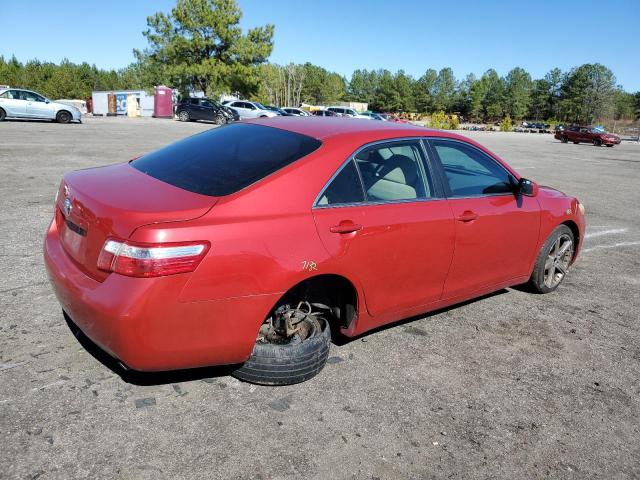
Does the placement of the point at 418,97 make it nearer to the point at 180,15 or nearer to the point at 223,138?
the point at 180,15

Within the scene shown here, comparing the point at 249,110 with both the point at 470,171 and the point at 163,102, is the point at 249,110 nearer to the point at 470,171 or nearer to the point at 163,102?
the point at 163,102

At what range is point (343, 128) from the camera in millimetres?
3473

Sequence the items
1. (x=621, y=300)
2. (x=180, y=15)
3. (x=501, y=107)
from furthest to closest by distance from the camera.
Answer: (x=501, y=107) < (x=180, y=15) < (x=621, y=300)

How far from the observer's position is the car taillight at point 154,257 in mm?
2406

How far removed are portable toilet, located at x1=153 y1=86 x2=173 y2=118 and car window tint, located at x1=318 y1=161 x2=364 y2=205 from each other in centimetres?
4597

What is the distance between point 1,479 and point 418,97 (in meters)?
129

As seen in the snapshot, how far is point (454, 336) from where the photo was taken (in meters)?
3.87

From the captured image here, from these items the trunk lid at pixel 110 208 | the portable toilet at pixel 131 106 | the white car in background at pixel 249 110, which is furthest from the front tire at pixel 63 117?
the trunk lid at pixel 110 208

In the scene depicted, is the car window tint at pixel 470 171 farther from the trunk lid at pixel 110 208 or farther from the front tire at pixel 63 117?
the front tire at pixel 63 117

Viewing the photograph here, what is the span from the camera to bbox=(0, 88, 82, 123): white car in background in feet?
77.2

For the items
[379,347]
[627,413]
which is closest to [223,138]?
→ [379,347]

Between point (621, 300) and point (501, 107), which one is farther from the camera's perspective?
point (501, 107)

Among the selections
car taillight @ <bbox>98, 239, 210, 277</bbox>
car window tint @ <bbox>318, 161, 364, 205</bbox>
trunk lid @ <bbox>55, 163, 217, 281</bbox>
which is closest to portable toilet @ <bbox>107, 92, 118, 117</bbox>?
trunk lid @ <bbox>55, 163, 217, 281</bbox>

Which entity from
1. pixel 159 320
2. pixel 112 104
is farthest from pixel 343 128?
pixel 112 104
